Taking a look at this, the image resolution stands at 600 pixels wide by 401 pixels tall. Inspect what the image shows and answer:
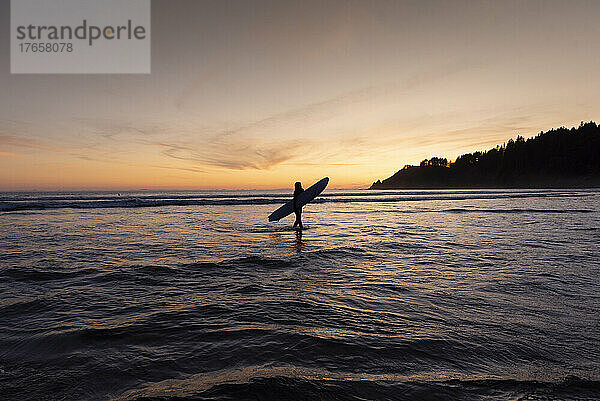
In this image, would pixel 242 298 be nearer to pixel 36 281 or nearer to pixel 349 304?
pixel 349 304

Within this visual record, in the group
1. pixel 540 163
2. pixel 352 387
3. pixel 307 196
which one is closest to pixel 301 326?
pixel 352 387

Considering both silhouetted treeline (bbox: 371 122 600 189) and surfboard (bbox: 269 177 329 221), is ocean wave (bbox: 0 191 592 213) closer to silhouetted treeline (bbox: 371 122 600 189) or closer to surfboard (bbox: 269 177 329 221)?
surfboard (bbox: 269 177 329 221)

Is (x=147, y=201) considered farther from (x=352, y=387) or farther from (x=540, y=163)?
(x=540, y=163)

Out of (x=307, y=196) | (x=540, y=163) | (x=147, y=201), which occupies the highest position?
(x=540, y=163)

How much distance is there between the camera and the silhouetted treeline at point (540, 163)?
11238 cm

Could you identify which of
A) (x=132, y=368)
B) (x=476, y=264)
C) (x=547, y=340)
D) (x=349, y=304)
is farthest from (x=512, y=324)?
(x=132, y=368)

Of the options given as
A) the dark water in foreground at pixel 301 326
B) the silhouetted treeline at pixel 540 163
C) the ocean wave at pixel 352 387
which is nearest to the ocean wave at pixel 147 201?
the dark water in foreground at pixel 301 326

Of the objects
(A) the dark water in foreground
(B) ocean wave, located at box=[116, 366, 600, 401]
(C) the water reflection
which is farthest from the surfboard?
(B) ocean wave, located at box=[116, 366, 600, 401]

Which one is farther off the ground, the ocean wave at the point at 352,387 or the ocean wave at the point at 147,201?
the ocean wave at the point at 147,201

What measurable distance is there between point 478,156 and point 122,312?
610 ft

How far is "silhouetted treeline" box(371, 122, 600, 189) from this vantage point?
369 feet

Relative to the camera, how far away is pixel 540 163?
416 ft

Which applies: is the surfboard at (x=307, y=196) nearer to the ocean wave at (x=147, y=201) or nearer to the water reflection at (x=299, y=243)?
the water reflection at (x=299, y=243)

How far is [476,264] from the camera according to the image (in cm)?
721
